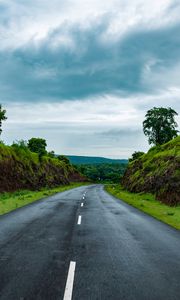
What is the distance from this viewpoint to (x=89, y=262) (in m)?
7.47

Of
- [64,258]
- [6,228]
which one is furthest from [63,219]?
[64,258]

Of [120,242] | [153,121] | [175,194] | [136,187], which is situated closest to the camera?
[120,242]

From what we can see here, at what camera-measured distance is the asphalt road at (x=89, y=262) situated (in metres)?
5.54

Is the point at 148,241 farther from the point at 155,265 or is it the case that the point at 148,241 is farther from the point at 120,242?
the point at 155,265

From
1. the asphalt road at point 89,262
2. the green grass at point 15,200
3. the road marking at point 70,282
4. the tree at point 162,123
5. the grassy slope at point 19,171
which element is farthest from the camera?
the tree at point 162,123

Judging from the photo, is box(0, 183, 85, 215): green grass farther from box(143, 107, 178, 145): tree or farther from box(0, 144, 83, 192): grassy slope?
box(143, 107, 178, 145): tree

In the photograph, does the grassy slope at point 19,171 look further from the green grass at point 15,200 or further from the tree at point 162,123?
the tree at point 162,123

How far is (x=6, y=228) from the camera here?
12.1 meters

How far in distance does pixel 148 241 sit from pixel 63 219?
5.99 metres

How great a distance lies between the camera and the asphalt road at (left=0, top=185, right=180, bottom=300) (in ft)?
18.2

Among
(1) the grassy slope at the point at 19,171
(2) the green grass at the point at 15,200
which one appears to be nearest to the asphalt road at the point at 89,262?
(2) the green grass at the point at 15,200

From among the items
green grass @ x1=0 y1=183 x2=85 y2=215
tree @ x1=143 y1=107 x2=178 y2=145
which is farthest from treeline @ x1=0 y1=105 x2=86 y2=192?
tree @ x1=143 y1=107 x2=178 y2=145

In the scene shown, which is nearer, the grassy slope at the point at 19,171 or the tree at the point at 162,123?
the grassy slope at the point at 19,171

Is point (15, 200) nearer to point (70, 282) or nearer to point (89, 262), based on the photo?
point (89, 262)
